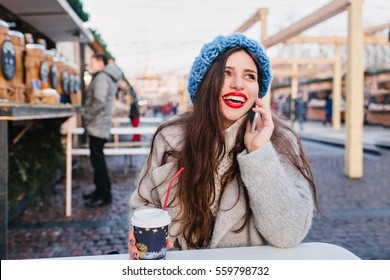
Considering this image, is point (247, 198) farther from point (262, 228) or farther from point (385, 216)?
point (385, 216)

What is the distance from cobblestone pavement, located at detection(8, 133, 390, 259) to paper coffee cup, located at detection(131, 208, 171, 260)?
2382 mm

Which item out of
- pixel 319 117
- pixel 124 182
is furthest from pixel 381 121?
pixel 124 182

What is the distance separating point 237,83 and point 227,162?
0.97ft

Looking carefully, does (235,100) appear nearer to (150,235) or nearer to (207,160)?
(207,160)

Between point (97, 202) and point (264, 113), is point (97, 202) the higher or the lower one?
the lower one

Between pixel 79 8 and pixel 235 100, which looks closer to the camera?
pixel 235 100

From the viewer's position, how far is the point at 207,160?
1.49 meters

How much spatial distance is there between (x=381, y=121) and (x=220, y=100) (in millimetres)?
16814

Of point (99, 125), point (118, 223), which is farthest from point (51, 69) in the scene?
point (118, 223)

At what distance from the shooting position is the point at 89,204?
4668 millimetres

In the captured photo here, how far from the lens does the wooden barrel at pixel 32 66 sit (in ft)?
10.2

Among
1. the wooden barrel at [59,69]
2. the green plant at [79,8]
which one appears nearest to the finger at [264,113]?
the wooden barrel at [59,69]

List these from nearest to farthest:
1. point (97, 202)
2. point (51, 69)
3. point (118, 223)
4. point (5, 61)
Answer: point (5, 61), point (51, 69), point (118, 223), point (97, 202)

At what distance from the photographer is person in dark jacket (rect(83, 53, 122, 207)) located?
15.6 ft
